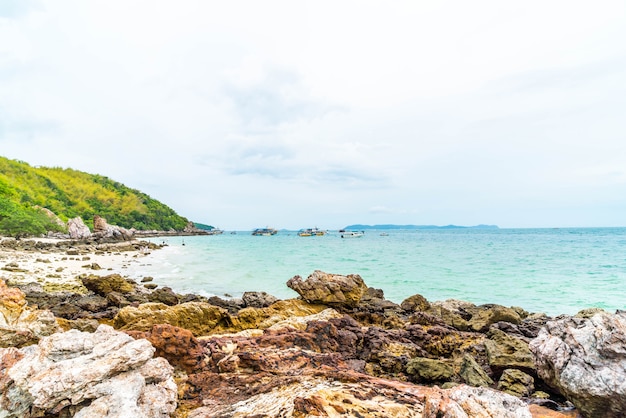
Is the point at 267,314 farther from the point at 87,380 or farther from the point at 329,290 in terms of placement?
the point at 87,380

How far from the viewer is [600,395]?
3680 millimetres

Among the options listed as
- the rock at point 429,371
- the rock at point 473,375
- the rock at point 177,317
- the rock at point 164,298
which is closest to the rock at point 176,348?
the rock at point 177,317

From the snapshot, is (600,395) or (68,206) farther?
(68,206)

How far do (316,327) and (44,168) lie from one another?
129328 millimetres

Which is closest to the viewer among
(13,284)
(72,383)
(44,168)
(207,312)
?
(72,383)

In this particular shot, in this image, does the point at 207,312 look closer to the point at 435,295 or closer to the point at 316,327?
the point at 316,327

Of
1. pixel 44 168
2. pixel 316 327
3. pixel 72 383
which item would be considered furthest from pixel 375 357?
pixel 44 168

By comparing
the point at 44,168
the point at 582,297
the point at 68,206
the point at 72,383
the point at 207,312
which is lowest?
the point at 582,297

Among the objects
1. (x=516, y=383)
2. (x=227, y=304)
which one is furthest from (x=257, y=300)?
(x=516, y=383)

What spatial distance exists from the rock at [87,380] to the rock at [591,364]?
4.43m

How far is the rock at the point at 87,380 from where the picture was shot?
10.7 ft

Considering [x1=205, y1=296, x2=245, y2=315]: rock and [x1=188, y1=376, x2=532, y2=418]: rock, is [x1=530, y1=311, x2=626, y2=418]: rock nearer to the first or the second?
[x1=188, y1=376, x2=532, y2=418]: rock

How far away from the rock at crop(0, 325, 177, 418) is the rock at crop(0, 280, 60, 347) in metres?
1.22

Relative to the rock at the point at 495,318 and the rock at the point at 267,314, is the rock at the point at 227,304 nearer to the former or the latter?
the rock at the point at 267,314
